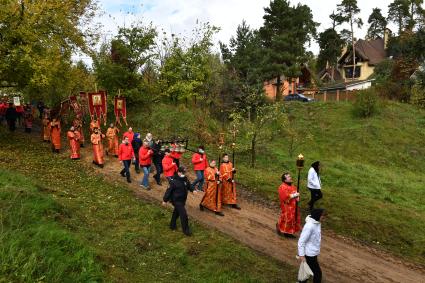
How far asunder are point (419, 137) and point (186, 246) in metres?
23.3

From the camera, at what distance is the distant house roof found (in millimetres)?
60625

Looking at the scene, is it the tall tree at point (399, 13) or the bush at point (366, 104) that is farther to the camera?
the tall tree at point (399, 13)

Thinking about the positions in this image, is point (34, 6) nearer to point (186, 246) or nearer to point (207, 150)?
point (207, 150)

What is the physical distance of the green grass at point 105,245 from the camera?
7466mm

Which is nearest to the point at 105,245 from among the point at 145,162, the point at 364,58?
the point at 145,162

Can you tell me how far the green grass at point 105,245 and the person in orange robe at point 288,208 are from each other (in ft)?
5.83

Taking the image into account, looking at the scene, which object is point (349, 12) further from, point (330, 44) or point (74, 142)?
point (74, 142)

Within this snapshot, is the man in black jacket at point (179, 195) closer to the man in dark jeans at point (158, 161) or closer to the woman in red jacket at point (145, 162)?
the woman in red jacket at point (145, 162)

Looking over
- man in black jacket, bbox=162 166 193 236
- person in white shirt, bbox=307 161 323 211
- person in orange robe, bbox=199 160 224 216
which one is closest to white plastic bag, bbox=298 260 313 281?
man in black jacket, bbox=162 166 193 236

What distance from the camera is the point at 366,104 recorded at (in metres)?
30.7

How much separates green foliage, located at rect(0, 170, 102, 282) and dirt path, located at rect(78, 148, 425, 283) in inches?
184

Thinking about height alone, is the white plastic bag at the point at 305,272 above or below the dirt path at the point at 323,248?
above

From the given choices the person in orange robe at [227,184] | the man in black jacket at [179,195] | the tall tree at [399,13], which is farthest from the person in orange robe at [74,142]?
the tall tree at [399,13]

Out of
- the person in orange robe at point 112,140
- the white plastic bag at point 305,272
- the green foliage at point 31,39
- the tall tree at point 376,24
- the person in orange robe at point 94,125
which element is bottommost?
the white plastic bag at point 305,272
